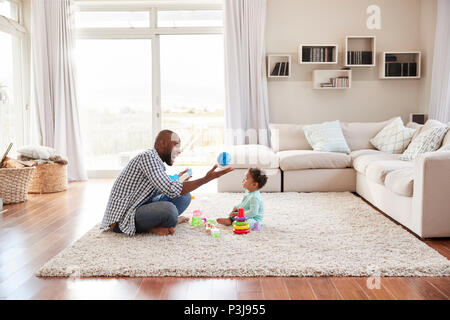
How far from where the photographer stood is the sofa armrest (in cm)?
280

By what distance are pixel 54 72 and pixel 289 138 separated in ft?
10.7

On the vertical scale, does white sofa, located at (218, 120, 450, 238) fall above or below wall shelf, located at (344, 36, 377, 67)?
below

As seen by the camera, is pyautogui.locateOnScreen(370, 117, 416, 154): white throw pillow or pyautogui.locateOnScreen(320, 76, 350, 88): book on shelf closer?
pyautogui.locateOnScreen(370, 117, 416, 154): white throw pillow

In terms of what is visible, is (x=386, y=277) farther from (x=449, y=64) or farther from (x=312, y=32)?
(x=312, y=32)

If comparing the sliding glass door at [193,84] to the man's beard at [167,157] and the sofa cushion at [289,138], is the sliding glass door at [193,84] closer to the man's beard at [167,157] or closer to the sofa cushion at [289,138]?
the sofa cushion at [289,138]

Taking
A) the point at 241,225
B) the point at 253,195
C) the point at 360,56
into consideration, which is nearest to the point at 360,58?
the point at 360,56

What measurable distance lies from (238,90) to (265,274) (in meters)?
3.84

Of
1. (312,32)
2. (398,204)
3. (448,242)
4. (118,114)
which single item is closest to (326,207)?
(398,204)

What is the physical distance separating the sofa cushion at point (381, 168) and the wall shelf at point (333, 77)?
6.71 ft

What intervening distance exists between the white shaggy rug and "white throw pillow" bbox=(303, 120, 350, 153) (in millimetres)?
1482

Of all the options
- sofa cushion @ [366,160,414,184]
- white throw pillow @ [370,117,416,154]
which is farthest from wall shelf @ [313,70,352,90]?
sofa cushion @ [366,160,414,184]

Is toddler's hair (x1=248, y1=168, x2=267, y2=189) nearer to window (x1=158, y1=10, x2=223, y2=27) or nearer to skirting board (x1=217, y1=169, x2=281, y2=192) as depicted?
skirting board (x1=217, y1=169, x2=281, y2=192)
